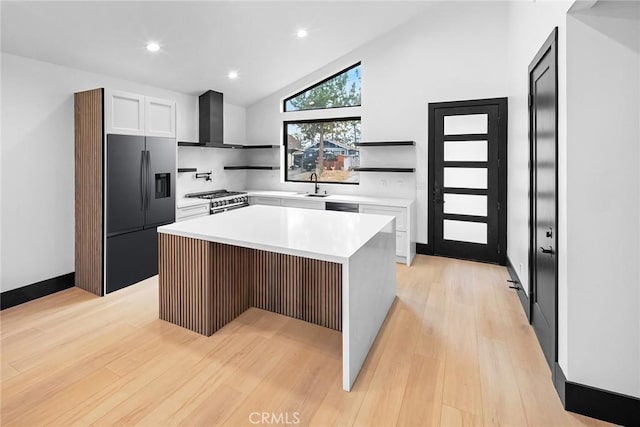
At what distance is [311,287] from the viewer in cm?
277

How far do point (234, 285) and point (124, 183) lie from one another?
172 centimetres

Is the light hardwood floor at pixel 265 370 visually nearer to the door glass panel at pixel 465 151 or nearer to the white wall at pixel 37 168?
the white wall at pixel 37 168

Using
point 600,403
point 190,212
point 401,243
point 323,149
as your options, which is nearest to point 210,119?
point 190,212

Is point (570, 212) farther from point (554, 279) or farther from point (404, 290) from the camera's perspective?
point (404, 290)

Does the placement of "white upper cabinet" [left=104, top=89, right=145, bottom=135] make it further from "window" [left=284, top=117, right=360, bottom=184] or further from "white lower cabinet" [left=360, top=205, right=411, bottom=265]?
"white lower cabinet" [left=360, top=205, right=411, bottom=265]

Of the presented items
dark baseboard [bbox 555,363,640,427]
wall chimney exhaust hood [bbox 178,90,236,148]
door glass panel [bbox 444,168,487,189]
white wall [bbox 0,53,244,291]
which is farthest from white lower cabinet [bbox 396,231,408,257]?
white wall [bbox 0,53,244,291]

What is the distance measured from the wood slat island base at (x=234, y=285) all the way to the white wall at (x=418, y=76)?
8.54ft

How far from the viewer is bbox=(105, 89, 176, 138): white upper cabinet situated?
325 centimetres

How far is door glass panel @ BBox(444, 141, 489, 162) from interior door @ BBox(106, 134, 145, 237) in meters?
3.88

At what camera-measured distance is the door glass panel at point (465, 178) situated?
14.4 feet

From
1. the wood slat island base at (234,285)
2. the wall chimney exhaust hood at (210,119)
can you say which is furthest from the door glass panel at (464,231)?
the wall chimney exhaust hood at (210,119)

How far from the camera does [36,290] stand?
128 inches

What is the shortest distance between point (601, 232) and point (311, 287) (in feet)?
6.38

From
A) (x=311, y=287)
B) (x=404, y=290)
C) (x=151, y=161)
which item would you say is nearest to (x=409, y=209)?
(x=404, y=290)
